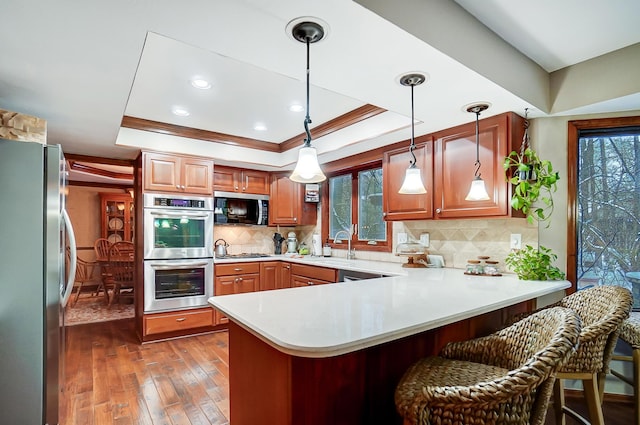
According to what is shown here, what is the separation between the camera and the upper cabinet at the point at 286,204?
4520 mm

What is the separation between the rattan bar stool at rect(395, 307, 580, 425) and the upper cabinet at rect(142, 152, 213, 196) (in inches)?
124

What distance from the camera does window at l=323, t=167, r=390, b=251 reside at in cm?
382

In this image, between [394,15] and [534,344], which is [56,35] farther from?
[534,344]

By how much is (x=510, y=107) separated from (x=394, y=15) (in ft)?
4.47

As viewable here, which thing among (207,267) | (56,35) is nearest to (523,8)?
(56,35)

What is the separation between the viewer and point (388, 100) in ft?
7.06

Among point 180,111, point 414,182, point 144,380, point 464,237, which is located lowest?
point 144,380

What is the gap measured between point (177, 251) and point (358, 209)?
216cm

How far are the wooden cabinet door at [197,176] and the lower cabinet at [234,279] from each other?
92 cm

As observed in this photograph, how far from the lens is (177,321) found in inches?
140

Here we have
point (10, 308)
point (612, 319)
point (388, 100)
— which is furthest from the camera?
point (388, 100)

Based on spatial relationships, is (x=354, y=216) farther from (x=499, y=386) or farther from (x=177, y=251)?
(x=499, y=386)

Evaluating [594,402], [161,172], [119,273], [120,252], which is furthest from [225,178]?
[594,402]

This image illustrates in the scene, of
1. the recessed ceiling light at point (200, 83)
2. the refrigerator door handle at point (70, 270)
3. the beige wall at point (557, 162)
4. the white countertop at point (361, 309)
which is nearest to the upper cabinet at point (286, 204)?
the recessed ceiling light at point (200, 83)
